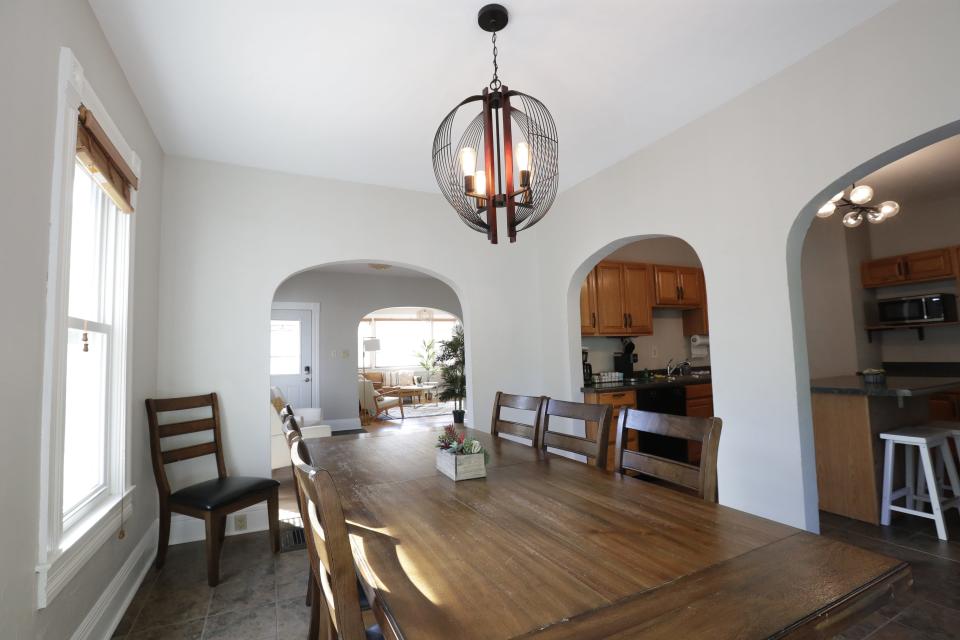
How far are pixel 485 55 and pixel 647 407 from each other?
343 centimetres

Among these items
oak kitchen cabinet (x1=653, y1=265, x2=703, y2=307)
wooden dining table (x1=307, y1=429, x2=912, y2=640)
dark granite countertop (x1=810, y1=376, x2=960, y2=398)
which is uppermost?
oak kitchen cabinet (x1=653, y1=265, x2=703, y2=307)

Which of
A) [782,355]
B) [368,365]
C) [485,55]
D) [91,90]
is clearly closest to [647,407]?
[782,355]

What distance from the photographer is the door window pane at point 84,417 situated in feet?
6.37

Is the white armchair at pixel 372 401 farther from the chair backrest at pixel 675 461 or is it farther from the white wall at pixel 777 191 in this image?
the chair backrest at pixel 675 461

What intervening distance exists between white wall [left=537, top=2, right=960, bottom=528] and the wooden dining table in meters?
1.45

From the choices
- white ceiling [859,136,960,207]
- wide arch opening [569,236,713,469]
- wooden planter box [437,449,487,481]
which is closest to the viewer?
wooden planter box [437,449,487,481]

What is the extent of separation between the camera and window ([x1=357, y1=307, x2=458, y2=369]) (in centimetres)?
1236

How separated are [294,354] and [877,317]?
8190mm

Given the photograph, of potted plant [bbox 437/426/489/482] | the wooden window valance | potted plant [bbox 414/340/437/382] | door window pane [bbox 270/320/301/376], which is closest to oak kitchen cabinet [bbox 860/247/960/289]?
potted plant [bbox 437/426/489/482]

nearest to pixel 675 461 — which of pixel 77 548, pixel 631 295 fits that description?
pixel 77 548

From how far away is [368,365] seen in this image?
12.2 m

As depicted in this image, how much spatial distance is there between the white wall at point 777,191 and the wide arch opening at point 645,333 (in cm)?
101

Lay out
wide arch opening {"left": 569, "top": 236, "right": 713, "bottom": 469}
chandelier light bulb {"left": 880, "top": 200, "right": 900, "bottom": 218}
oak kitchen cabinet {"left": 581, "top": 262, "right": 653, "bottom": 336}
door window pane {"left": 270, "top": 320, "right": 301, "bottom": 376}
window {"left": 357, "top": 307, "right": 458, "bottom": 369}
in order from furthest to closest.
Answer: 1. window {"left": 357, "top": 307, "right": 458, "bottom": 369}
2. door window pane {"left": 270, "top": 320, "right": 301, "bottom": 376}
3. oak kitchen cabinet {"left": 581, "top": 262, "right": 653, "bottom": 336}
4. wide arch opening {"left": 569, "top": 236, "right": 713, "bottom": 469}
5. chandelier light bulb {"left": 880, "top": 200, "right": 900, "bottom": 218}

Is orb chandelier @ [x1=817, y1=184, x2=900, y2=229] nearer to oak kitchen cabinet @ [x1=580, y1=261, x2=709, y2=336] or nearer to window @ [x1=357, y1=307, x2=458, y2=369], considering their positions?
oak kitchen cabinet @ [x1=580, y1=261, x2=709, y2=336]
